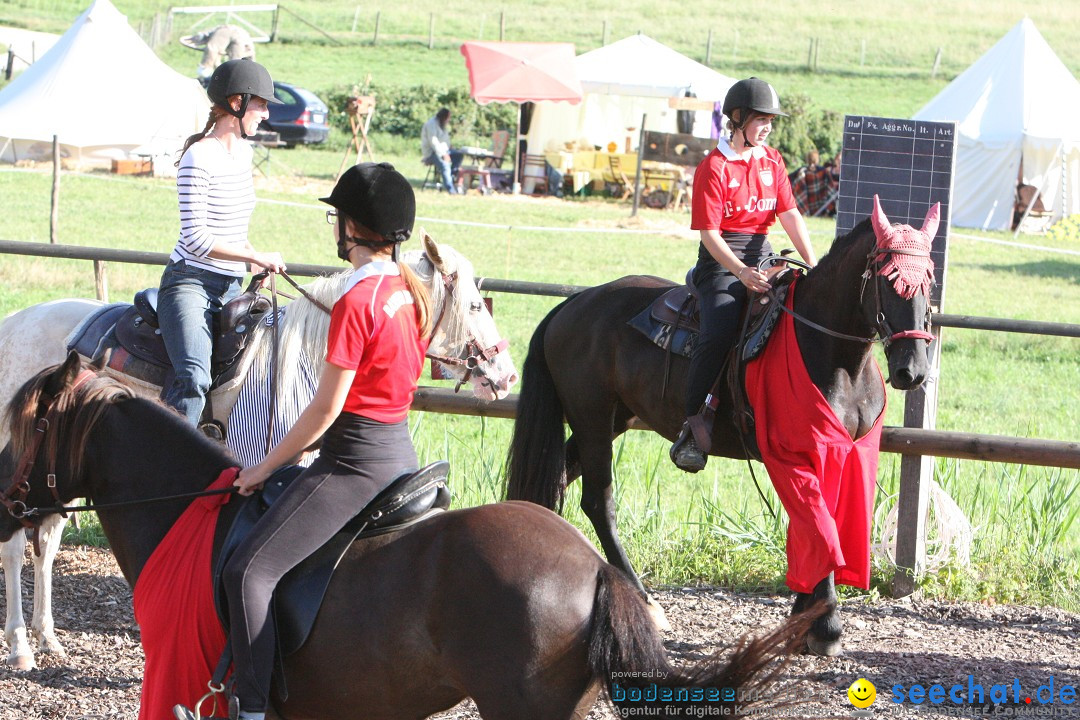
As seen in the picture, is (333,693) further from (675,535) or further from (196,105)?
(196,105)

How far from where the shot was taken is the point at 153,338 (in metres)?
5.24

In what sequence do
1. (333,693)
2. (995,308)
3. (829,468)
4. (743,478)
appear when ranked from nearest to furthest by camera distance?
(333,693)
(829,468)
(743,478)
(995,308)

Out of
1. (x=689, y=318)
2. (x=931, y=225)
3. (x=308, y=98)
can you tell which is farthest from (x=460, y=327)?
(x=308, y=98)

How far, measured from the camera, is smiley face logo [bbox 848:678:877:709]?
4.45 m

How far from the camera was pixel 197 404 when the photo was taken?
16.5 feet

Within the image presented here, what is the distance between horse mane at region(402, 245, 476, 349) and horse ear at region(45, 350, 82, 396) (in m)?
2.23

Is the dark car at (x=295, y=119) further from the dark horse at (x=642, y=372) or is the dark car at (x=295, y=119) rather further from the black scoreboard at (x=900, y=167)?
the black scoreboard at (x=900, y=167)

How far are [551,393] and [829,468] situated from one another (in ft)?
5.86

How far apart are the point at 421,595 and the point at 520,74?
74.7ft

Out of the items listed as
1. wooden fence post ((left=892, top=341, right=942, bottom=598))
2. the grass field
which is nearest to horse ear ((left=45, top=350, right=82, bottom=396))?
the grass field

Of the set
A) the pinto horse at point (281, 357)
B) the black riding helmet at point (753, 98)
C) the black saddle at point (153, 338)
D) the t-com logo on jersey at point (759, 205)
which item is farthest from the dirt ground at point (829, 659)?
the black riding helmet at point (753, 98)

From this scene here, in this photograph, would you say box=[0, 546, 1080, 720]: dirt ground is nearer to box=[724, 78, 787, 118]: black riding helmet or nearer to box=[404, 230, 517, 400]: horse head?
box=[404, 230, 517, 400]: horse head

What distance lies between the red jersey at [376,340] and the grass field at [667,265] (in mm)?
3301

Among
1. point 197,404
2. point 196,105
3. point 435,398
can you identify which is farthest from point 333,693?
point 196,105
